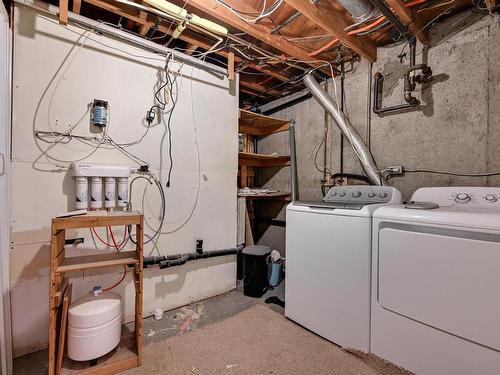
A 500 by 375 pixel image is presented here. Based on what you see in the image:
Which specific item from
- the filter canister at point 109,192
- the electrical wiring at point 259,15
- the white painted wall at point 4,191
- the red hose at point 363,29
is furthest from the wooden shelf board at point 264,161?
the white painted wall at point 4,191

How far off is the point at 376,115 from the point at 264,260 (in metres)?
1.87

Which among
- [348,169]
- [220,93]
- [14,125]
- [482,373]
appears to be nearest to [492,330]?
[482,373]

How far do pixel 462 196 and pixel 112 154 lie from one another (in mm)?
2640

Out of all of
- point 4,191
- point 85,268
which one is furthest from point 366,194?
point 4,191

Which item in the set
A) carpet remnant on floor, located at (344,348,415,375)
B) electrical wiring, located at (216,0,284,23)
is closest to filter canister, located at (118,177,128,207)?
electrical wiring, located at (216,0,284,23)

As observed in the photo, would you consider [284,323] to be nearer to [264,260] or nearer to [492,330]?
[264,260]

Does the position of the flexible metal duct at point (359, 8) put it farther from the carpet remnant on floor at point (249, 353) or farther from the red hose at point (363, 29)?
the carpet remnant on floor at point (249, 353)

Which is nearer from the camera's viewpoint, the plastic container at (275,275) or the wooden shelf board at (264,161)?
the plastic container at (275,275)

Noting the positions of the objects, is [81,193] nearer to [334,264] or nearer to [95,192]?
[95,192]

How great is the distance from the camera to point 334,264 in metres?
1.78

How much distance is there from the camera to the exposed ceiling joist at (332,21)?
1.69m

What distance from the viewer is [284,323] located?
2049 mm

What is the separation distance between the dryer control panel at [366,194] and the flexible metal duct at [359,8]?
4.35ft

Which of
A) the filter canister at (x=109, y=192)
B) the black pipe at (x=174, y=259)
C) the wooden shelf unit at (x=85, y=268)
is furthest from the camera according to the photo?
the black pipe at (x=174, y=259)
